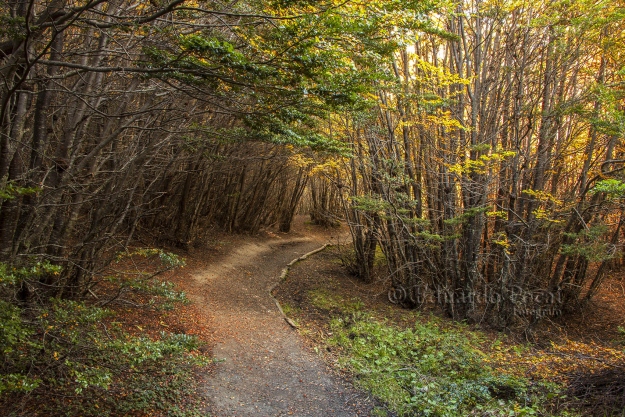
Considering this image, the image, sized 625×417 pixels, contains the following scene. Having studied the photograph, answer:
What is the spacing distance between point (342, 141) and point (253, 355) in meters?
5.04

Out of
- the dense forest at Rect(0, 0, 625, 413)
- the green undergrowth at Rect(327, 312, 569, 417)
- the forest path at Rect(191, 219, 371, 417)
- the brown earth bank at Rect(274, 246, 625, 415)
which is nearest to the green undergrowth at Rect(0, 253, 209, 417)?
the dense forest at Rect(0, 0, 625, 413)

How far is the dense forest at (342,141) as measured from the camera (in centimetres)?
350

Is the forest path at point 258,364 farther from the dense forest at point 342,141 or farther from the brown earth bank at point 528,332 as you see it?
the dense forest at point 342,141

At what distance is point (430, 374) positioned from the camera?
5.51 m

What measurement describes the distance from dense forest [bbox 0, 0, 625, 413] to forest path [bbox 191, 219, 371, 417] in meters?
1.26

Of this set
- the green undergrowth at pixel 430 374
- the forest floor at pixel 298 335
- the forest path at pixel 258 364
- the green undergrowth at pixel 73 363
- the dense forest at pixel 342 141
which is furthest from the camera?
the forest floor at pixel 298 335

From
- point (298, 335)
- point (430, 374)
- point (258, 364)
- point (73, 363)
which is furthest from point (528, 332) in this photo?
point (73, 363)

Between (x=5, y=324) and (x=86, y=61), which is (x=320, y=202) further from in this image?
(x=5, y=324)

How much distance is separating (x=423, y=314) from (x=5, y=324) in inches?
318

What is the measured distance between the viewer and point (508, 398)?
4734mm

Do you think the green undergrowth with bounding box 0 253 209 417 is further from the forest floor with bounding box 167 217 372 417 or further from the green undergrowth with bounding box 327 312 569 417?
the green undergrowth with bounding box 327 312 569 417

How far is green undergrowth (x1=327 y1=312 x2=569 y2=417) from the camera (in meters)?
4.50

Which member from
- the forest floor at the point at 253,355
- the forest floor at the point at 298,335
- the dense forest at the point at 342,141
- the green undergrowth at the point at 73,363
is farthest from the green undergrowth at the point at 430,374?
the green undergrowth at the point at 73,363

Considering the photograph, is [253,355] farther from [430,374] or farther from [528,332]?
[528,332]
